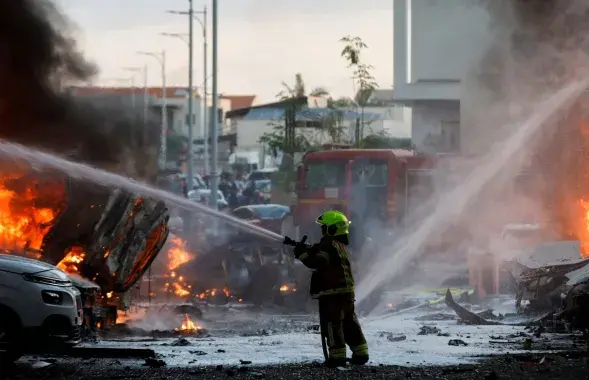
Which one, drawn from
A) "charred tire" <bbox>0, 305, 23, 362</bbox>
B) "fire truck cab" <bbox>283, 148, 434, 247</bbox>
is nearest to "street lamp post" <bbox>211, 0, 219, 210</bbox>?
"fire truck cab" <bbox>283, 148, 434, 247</bbox>

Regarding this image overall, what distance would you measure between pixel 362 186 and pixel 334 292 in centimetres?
1241

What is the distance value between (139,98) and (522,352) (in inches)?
491

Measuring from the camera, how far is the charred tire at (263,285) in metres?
18.1

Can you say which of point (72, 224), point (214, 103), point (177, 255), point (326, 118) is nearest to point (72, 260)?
point (72, 224)

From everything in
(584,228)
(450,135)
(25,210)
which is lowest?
(584,228)

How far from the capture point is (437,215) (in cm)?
2244

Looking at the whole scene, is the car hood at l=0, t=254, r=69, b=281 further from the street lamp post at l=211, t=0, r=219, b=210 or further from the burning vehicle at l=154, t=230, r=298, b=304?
the street lamp post at l=211, t=0, r=219, b=210

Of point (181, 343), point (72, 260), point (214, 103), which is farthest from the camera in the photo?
point (214, 103)

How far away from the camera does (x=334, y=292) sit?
10.2m

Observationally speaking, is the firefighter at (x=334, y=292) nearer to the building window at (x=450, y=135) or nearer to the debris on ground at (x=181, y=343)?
the debris on ground at (x=181, y=343)

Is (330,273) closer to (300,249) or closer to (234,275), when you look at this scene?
(300,249)

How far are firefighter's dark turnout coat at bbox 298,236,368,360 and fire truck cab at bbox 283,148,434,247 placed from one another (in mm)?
11418

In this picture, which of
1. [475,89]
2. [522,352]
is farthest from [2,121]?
[475,89]

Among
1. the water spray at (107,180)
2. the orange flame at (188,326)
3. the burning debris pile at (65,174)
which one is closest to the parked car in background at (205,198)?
the burning debris pile at (65,174)
